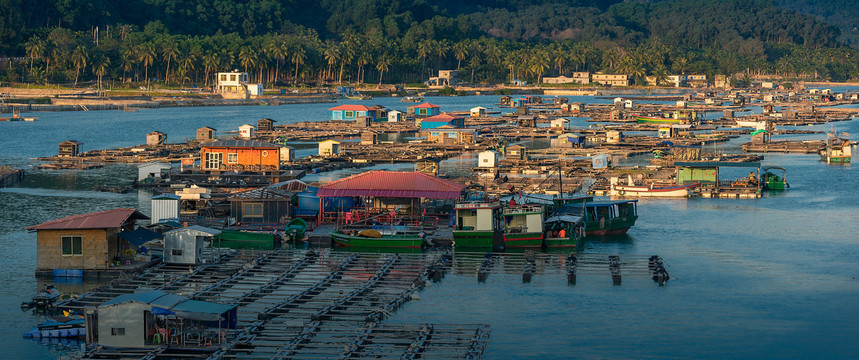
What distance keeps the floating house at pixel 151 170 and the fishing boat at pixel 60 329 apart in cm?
3532

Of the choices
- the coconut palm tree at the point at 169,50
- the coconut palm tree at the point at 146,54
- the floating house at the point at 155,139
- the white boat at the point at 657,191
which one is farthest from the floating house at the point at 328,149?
the coconut palm tree at the point at 169,50

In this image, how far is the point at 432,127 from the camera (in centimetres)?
10600

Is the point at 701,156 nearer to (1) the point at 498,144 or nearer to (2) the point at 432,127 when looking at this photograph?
(1) the point at 498,144

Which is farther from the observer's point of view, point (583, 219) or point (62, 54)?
point (62, 54)

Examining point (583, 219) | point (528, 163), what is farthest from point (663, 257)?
point (528, 163)

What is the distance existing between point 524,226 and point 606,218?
6.43 m

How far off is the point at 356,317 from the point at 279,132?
76.8 meters

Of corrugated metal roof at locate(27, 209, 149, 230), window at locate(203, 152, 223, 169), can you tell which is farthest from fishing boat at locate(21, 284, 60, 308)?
window at locate(203, 152, 223, 169)

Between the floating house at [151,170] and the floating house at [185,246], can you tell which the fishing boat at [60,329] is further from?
the floating house at [151,170]

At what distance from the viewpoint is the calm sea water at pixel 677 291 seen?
107ft

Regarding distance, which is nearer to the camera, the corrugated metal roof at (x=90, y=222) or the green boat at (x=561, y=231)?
the corrugated metal roof at (x=90, y=222)

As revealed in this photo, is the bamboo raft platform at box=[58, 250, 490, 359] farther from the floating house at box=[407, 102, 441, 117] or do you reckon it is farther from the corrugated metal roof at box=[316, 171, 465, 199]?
the floating house at box=[407, 102, 441, 117]

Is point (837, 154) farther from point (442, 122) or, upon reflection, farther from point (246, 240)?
point (246, 240)

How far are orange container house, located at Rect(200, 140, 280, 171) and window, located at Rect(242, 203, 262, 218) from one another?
17.3 metres
